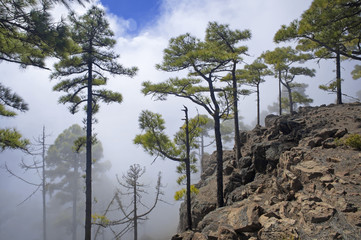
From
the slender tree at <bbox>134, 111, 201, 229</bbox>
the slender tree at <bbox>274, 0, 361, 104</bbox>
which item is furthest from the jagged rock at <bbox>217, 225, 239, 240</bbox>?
the slender tree at <bbox>274, 0, 361, 104</bbox>

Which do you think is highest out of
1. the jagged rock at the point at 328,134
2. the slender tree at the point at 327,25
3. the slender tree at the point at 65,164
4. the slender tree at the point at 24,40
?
the slender tree at the point at 327,25

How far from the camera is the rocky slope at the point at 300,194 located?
407 cm

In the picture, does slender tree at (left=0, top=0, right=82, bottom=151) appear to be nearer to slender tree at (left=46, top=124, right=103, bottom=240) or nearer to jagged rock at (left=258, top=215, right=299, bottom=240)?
jagged rock at (left=258, top=215, right=299, bottom=240)

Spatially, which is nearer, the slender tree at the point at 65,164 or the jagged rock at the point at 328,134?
the jagged rock at the point at 328,134

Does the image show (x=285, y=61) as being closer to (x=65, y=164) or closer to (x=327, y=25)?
(x=327, y=25)

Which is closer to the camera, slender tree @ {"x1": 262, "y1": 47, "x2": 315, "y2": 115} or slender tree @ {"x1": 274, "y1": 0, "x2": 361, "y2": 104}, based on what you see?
slender tree @ {"x1": 274, "y1": 0, "x2": 361, "y2": 104}

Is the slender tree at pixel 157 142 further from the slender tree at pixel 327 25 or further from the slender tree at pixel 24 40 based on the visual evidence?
the slender tree at pixel 327 25

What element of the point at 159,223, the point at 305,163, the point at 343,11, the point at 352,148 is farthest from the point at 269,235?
the point at 159,223

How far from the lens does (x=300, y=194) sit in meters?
5.29

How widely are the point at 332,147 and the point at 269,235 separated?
4.95 m

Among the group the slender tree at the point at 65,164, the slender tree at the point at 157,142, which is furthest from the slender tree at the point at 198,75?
the slender tree at the point at 65,164

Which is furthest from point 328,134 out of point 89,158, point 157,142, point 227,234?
point 89,158

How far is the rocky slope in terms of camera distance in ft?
13.4

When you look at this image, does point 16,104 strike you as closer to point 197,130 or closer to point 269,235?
point 197,130
